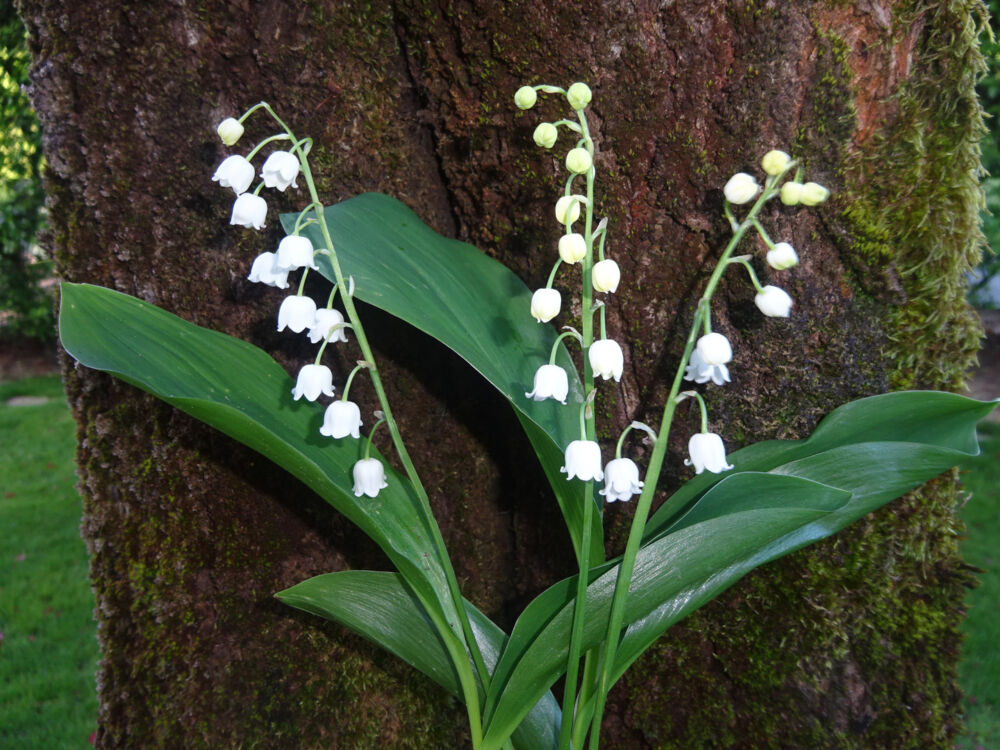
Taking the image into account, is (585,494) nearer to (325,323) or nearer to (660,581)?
(660,581)

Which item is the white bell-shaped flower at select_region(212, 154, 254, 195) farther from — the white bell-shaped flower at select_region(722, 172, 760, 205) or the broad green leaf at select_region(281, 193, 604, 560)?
the white bell-shaped flower at select_region(722, 172, 760, 205)

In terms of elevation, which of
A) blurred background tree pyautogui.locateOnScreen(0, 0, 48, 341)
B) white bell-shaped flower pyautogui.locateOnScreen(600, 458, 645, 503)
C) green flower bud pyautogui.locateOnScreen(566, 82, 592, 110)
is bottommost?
blurred background tree pyautogui.locateOnScreen(0, 0, 48, 341)

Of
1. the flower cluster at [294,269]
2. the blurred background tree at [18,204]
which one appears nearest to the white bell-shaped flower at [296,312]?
the flower cluster at [294,269]

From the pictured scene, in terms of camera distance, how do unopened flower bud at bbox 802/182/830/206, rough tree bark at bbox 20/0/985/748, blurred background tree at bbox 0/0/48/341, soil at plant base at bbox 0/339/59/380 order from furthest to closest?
soil at plant base at bbox 0/339/59/380 → blurred background tree at bbox 0/0/48/341 → rough tree bark at bbox 20/0/985/748 → unopened flower bud at bbox 802/182/830/206

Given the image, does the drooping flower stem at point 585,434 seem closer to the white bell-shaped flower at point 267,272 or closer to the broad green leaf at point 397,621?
the broad green leaf at point 397,621

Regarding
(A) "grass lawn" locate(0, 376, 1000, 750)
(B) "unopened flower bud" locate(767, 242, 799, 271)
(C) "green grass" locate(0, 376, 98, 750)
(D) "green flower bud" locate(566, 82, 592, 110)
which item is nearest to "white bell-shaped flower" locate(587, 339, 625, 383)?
(B) "unopened flower bud" locate(767, 242, 799, 271)

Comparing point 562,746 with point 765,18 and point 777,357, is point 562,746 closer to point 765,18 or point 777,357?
point 777,357
